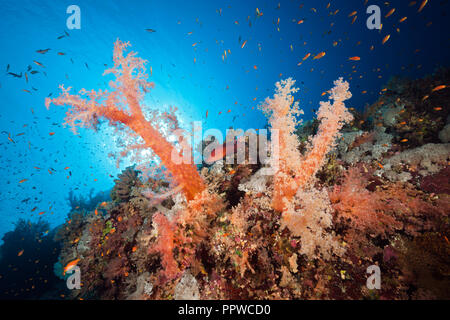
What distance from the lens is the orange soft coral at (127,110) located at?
3.81m

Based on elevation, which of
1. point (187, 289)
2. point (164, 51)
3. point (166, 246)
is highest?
point (164, 51)

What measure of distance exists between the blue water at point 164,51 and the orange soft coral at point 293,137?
640cm

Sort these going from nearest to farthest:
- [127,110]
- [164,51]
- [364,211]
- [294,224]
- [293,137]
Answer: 1. [364,211]
2. [294,224]
3. [293,137]
4. [127,110]
5. [164,51]

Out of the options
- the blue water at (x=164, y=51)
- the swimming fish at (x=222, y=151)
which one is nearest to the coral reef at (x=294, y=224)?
the swimming fish at (x=222, y=151)

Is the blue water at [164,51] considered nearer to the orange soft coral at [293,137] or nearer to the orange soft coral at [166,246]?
the orange soft coral at [166,246]

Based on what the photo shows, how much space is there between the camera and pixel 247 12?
158 ft

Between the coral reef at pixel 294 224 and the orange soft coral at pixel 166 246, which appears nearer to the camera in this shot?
the coral reef at pixel 294 224

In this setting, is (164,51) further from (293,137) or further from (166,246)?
(166,246)

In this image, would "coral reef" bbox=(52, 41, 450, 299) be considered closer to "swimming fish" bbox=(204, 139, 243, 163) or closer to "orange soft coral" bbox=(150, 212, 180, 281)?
"orange soft coral" bbox=(150, 212, 180, 281)

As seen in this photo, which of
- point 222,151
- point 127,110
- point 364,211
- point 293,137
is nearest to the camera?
point 364,211

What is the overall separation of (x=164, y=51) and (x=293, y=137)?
155ft

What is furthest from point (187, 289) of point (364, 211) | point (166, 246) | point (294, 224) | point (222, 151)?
point (222, 151)

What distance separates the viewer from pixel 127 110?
13.5 ft
